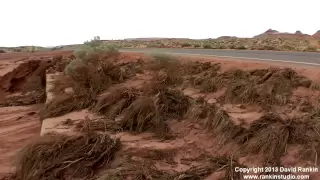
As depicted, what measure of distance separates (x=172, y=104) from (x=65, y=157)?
3.44 m

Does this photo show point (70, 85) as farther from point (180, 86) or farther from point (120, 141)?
point (120, 141)

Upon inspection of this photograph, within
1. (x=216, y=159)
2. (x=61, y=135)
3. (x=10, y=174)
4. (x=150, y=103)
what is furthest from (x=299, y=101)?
(x=10, y=174)

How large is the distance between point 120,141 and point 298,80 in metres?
4.87

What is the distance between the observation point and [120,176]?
5863 millimetres

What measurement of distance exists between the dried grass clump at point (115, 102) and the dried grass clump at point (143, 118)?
26.6 inches

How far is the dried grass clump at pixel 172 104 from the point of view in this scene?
29.0 ft

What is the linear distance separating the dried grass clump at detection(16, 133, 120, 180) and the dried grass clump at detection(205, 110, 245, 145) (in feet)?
6.67

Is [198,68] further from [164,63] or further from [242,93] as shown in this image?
[242,93]

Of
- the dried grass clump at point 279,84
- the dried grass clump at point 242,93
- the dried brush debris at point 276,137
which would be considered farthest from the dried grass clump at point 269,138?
the dried grass clump at point 242,93

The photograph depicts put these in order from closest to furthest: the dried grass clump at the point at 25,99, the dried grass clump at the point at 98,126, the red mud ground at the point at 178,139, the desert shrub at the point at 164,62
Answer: the red mud ground at the point at 178,139 < the dried grass clump at the point at 98,126 < the desert shrub at the point at 164,62 < the dried grass clump at the point at 25,99

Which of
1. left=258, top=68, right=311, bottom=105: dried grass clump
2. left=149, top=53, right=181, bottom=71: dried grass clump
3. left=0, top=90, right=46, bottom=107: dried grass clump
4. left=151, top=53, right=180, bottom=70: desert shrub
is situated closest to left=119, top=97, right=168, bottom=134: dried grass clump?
left=258, top=68, right=311, bottom=105: dried grass clump

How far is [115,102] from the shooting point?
991 cm

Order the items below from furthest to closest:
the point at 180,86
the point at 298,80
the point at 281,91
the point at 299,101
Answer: the point at 180,86 → the point at 298,80 → the point at 281,91 → the point at 299,101

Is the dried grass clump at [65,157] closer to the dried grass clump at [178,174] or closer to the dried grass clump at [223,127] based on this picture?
the dried grass clump at [178,174]
